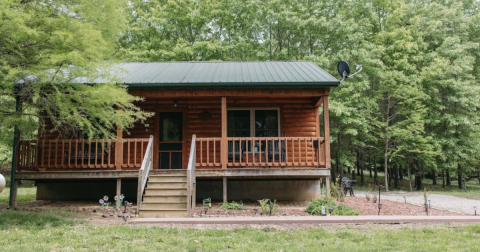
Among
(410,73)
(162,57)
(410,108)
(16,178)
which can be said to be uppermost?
(162,57)

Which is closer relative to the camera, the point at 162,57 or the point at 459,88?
the point at 459,88

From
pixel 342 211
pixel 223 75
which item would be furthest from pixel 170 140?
pixel 342 211

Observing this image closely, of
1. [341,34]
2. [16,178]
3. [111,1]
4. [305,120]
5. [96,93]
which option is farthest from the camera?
[341,34]

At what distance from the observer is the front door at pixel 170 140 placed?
11.4 meters

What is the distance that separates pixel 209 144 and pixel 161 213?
13.3 feet

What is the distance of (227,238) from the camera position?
5699mm

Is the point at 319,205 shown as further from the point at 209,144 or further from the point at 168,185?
the point at 209,144

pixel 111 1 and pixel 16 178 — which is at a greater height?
pixel 111 1

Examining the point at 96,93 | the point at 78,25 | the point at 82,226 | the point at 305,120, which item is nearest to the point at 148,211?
the point at 82,226

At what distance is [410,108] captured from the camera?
737 inches

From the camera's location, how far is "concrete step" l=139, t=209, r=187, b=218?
781 cm

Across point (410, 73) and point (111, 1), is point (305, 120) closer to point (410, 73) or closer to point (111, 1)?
point (111, 1)

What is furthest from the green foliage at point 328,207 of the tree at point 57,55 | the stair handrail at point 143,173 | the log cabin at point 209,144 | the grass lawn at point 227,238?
the tree at point 57,55

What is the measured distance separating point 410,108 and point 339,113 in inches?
202
